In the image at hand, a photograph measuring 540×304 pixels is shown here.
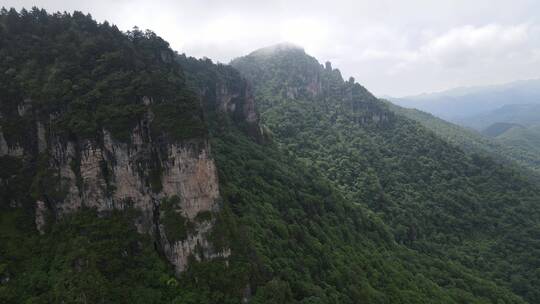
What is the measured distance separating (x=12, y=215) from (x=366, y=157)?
346 ft

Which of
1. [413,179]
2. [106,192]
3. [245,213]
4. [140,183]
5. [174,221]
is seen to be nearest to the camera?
[174,221]

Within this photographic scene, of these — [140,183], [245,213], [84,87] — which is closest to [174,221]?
[140,183]

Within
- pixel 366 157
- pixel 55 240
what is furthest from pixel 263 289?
pixel 366 157

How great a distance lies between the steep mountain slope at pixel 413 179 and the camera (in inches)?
3610

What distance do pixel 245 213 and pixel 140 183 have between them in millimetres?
17258

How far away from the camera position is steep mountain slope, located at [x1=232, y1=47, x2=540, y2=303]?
91.7 metres

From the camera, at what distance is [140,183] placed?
44.7 metres

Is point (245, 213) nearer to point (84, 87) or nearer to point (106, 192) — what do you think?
point (106, 192)

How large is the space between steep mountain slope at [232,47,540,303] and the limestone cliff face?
175ft

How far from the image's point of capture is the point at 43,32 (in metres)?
58.0

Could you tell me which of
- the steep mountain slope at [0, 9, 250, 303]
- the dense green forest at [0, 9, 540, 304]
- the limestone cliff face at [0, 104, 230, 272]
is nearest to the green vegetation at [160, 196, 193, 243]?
the steep mountain slope at [0, 9, 250, 303]

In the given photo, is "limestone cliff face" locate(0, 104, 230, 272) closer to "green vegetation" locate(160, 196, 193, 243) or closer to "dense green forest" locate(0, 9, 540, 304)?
"green vegetation" locate(160, 196, 193, 243)

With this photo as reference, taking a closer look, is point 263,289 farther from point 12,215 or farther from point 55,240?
point 12,215

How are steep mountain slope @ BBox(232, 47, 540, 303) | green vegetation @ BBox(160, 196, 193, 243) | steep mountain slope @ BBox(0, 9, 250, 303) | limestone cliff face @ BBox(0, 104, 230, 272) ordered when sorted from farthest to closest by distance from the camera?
steep mountain slope @ BBox(232, 47, 540, 303)
limestone cliff face @ BBox(0, 104, 230, 272)
green vegetation @ BBox(160, 196, 193, 243)
steep mountain slope @ BBox(0, 9, 250, 303)
